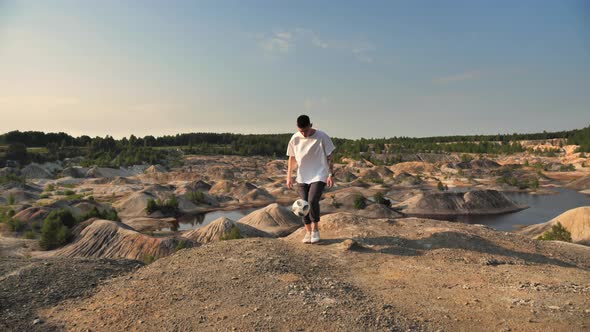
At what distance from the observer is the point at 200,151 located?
528 feet

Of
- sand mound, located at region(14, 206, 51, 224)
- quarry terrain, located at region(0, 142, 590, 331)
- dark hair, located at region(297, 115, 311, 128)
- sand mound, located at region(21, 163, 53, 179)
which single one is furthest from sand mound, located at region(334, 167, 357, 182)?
dark hair, located at region(297, 115, 311, 128)

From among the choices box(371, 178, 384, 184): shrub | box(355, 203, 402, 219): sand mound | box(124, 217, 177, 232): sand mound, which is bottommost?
box(124, 217, 177, 232): sand mound

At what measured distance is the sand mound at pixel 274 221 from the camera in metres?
44.1

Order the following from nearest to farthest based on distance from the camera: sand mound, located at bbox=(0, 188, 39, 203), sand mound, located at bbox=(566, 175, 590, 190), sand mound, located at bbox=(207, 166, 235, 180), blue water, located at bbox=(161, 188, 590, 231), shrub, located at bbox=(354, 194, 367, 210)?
blue water, located at bbox=(161, 188, 590, 231), shrub, located at bbox=(354, 194, 367, 210), sand mound, located at bbox=(0, 188, 39, 203), sand mound, located at bbox=(566, 175, 590, 190), sand mound, located at bbox=(207, 166, 235, 180)

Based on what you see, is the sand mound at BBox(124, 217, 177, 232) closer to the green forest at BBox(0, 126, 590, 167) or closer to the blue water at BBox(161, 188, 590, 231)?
the blue water at BBox(161, 188, 590, 231)

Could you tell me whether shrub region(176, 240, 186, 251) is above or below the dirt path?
below

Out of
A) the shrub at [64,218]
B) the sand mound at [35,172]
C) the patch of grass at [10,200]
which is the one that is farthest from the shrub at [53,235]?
the sand mound at [35,172]

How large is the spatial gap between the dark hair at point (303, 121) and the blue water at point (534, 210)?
4555 cm

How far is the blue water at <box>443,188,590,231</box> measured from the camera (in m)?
52.8

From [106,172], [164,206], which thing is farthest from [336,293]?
[106,172]

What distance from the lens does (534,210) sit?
6188cm

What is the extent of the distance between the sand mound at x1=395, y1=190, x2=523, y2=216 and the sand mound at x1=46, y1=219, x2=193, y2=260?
39.7 m

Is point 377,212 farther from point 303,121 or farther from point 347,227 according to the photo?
point 303,121

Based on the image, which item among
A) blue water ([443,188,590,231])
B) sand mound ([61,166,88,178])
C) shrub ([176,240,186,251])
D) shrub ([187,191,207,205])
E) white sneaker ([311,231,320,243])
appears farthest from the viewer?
sand mound ([61,166,88,178])
